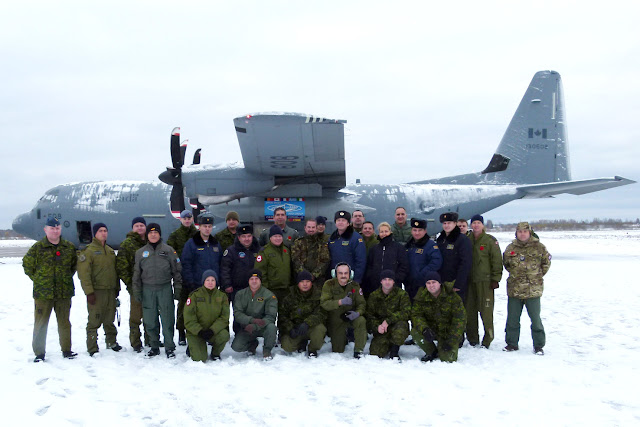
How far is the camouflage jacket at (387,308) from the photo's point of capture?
19.8ft

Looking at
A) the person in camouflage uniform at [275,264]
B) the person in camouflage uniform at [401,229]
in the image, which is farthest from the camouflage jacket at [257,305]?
the person in camouflage uniform at [401,229]

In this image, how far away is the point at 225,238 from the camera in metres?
7.44

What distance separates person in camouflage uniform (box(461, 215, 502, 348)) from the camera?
6.42m

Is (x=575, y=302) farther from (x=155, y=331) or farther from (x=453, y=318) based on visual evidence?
(x=155, y=331)

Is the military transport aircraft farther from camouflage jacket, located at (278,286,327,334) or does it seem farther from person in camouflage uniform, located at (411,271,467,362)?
person in camouflage uniform, located at (411,271,467,362)

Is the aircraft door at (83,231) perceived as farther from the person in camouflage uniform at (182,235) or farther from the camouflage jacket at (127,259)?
the camouflage jacket at (127,259)

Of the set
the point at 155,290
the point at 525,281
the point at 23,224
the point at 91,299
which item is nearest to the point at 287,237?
the point at 155,290

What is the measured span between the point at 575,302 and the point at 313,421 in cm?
788

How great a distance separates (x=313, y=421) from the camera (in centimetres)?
395

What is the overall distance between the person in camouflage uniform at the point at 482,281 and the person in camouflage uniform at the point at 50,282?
576 centimetres

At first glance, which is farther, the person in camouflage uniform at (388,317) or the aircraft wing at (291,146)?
the aircraft wing at (291,146)

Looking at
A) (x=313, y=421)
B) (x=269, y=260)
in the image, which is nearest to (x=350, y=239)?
(x=269, y=260)

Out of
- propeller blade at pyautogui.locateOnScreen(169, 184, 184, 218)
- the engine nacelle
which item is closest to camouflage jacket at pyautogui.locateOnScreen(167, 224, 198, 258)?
the engine nacelle

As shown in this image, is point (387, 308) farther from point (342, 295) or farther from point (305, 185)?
point (305, 185)
